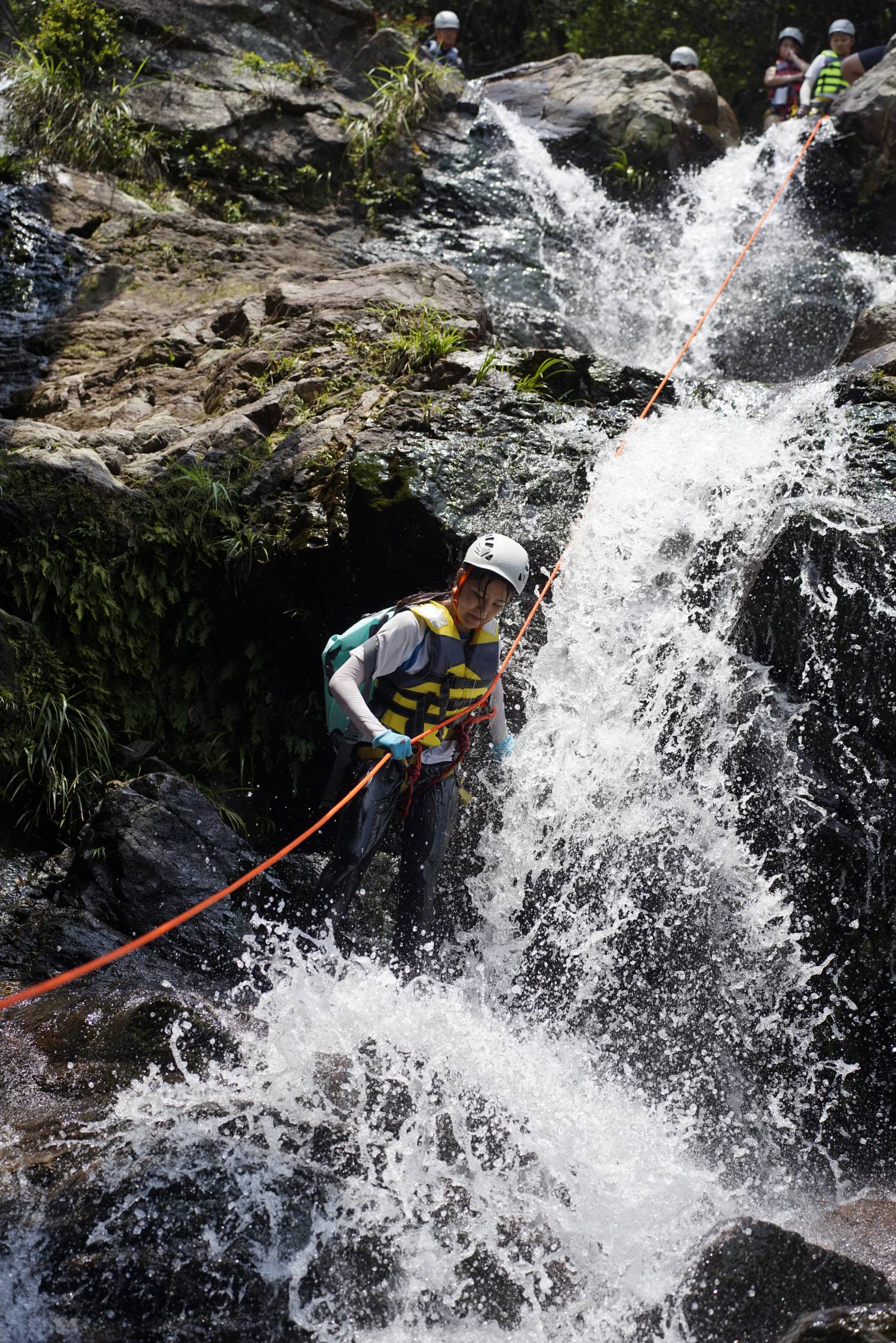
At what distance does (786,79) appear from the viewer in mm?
13820

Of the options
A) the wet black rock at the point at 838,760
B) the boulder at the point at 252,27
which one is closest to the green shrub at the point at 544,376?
the wet black rock at the point at 838,760

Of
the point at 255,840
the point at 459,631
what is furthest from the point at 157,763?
the point at 459,631

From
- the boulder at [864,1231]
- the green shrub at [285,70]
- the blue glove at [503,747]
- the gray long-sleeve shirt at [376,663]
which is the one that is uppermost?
the green shrub at [285,70]

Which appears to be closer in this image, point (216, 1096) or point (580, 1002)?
point (216, 1096)

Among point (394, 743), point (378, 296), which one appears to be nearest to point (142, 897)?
point (394, 743)

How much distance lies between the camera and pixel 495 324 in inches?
394

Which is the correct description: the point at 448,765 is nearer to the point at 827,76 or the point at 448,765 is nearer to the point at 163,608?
the point at 163,608

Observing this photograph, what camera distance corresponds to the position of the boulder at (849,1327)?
114 inches

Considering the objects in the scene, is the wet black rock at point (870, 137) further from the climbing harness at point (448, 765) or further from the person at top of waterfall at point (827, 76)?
the climbing harness at point (448, 765)

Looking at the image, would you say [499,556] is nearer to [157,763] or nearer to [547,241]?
[157,763]

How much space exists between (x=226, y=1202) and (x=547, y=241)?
34.0 ft

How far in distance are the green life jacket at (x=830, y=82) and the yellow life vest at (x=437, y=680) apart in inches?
441

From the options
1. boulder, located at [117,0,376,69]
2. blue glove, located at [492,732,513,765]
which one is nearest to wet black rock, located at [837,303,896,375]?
blue glove, located at [492,732,513,765]

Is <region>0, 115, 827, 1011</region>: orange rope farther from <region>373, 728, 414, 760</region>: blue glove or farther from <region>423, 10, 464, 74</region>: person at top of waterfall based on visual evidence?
<region>423, 10, 464, 74</region>: person at top of waterfall
